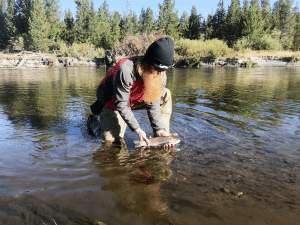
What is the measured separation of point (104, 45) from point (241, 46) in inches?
1251

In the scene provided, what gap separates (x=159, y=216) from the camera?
1.78 metres

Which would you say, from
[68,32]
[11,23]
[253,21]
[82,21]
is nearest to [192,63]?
[253,21]

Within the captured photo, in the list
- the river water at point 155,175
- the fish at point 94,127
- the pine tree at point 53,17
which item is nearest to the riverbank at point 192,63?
the pine tree at point 53,17

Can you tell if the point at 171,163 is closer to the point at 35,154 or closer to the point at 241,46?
the point at 35,154

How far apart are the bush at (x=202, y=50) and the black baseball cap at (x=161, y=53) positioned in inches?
1257

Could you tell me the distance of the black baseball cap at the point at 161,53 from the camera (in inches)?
103

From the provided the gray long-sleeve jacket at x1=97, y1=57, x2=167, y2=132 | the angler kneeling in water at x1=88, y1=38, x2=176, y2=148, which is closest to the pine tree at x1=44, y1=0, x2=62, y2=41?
the angler kneeling in water at x1=88, y1=38, x2=176, y2=148

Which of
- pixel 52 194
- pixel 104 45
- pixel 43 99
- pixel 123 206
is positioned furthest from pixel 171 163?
pixel 104 45

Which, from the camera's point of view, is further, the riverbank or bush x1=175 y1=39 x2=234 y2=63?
bush x1=175 y1=39 x2=234 y2=63

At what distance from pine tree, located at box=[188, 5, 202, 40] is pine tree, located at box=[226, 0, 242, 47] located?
24.8 ft

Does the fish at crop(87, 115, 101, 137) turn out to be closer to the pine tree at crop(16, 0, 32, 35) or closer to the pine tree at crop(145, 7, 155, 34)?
the pine tree at crop(145, 7, 155, 34)

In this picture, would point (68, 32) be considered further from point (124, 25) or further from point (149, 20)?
point (149, 20)

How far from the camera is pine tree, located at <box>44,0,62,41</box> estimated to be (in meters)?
49.0

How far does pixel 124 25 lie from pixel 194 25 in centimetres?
1846
